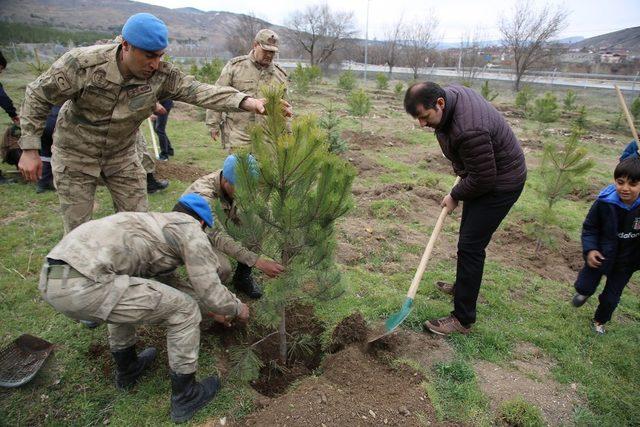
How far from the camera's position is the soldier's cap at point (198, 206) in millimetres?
2305

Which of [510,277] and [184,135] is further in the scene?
[184,135]

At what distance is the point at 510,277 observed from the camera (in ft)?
13.6

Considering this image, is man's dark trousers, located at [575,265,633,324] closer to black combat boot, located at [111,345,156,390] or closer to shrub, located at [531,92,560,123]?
black combat boot, located at [111,345,156,390]

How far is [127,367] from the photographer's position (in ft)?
7.75

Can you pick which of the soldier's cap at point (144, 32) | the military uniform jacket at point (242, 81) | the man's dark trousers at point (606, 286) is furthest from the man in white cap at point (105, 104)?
the man's dark trousers at point (606, 286)

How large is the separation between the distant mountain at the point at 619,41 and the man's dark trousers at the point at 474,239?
4839 centimetres

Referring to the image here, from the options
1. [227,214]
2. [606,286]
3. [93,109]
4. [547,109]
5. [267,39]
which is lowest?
[606,286]

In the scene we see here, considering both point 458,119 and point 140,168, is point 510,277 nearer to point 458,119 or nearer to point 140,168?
point 458,119

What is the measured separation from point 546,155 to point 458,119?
8.92ft

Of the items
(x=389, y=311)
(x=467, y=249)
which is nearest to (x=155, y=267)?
(x=389, y=311)

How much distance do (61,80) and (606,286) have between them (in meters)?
4.40

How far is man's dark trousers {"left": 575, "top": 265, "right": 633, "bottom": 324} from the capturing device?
A: 312 centimetres

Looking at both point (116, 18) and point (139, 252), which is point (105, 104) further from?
point (116, 18)

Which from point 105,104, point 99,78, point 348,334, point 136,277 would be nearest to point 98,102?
point 105,104
